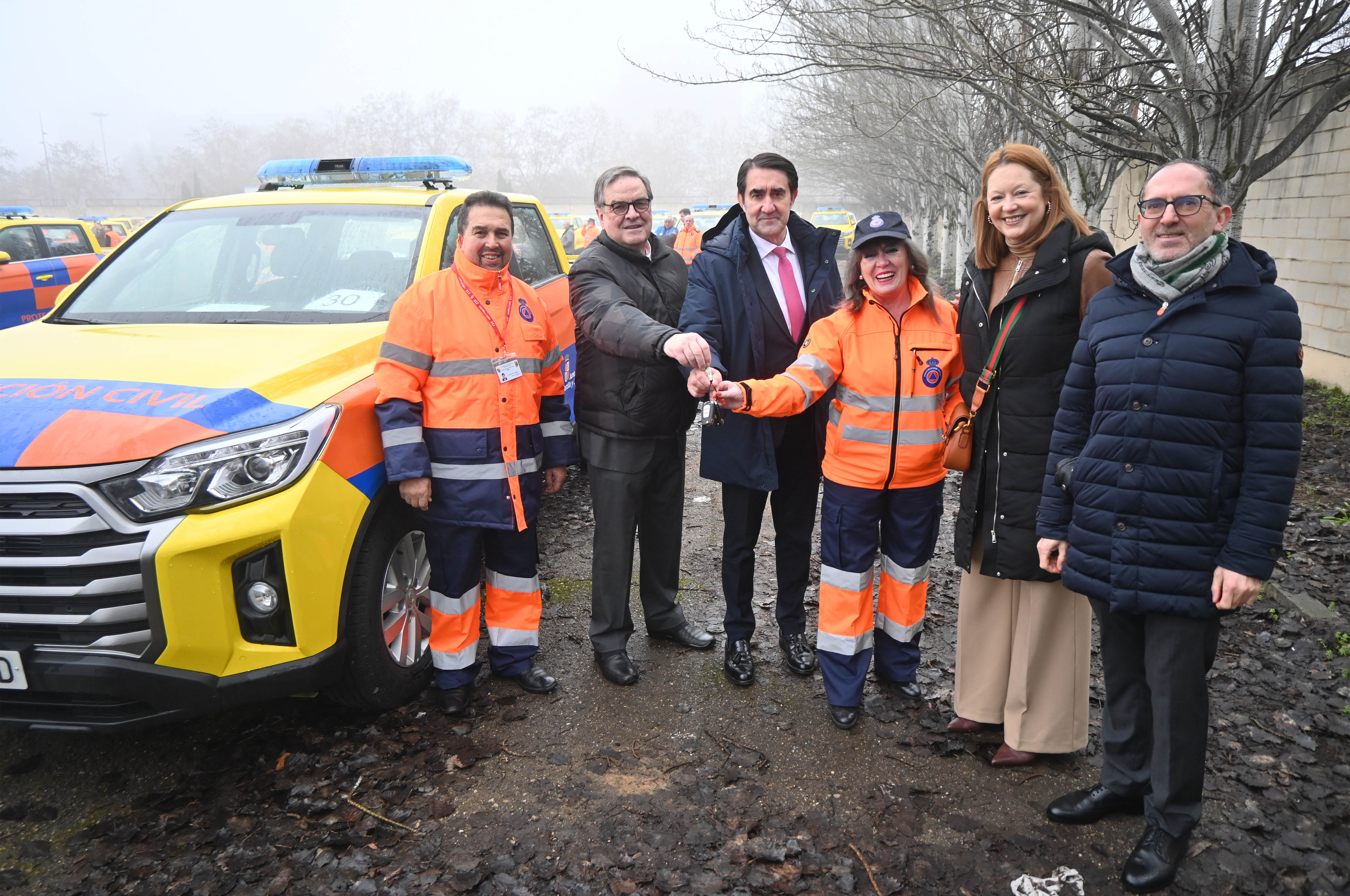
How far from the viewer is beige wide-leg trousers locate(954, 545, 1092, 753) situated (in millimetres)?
3121

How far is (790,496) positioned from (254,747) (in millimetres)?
2376

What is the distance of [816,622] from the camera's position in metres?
4.53

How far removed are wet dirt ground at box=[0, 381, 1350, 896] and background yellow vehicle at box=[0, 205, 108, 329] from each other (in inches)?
246

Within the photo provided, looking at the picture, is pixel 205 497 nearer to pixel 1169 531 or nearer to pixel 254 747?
pixel 254 747

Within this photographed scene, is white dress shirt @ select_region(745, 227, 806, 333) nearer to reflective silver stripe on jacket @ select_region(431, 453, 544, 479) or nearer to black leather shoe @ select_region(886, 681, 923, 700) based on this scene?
reflective silver stripe on jacket @ select_region(431, 453, 544, 479)

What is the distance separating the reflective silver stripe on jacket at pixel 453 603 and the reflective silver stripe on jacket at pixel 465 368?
897 mm

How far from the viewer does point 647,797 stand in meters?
3.03

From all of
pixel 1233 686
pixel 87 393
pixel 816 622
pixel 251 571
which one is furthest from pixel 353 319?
pixel 1233 686

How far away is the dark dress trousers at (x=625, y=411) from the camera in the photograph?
3615 millimetres

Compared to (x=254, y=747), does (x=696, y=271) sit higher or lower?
higher

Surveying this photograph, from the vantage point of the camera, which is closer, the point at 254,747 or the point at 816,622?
the point at 254,747

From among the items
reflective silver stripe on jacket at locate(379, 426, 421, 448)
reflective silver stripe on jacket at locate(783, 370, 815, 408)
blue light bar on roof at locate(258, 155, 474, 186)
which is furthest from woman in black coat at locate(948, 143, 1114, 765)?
blue light bar on roof at locate(258, 155, 474, 186)

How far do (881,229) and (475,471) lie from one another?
1.80 meters

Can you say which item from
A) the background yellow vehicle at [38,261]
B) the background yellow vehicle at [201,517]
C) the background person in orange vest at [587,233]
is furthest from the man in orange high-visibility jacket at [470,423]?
the background person in orange vest at [587,233]
